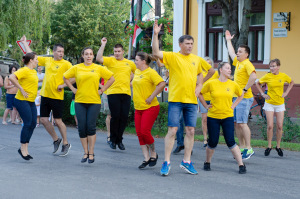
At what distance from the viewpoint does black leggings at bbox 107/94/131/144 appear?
10.5 meters

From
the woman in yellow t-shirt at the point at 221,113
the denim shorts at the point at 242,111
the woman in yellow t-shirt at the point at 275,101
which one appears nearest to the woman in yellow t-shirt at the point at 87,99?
the woman in yellow t-shirt at the point at 221,113

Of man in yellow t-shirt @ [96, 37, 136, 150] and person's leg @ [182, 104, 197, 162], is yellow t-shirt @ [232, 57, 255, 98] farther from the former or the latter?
man in yellow t-shirt @ [96, 37, 136, 150]

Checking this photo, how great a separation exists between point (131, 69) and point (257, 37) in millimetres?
10034

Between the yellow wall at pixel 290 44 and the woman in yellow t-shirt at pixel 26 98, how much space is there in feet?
→ 36.7

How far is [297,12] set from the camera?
18094 millimetres

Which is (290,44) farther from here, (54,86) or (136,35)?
(54,86)

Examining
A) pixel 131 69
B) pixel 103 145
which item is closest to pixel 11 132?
pixel 103 145

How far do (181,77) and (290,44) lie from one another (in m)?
11.5

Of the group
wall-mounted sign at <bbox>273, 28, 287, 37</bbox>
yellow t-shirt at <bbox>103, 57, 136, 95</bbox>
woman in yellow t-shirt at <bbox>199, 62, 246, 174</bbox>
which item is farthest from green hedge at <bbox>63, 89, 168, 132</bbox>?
wall-mounted sign at <bbox>273, 28, 287, 37</bbox>

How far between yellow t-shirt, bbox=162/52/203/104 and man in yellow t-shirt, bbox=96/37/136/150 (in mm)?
2615

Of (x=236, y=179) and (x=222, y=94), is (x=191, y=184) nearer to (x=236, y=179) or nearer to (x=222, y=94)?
(x=236, y=179)

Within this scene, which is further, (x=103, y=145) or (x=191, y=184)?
(x=103, y=145)

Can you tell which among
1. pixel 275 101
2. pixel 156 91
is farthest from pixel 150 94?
pixel 275 101

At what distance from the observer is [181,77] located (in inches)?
307
